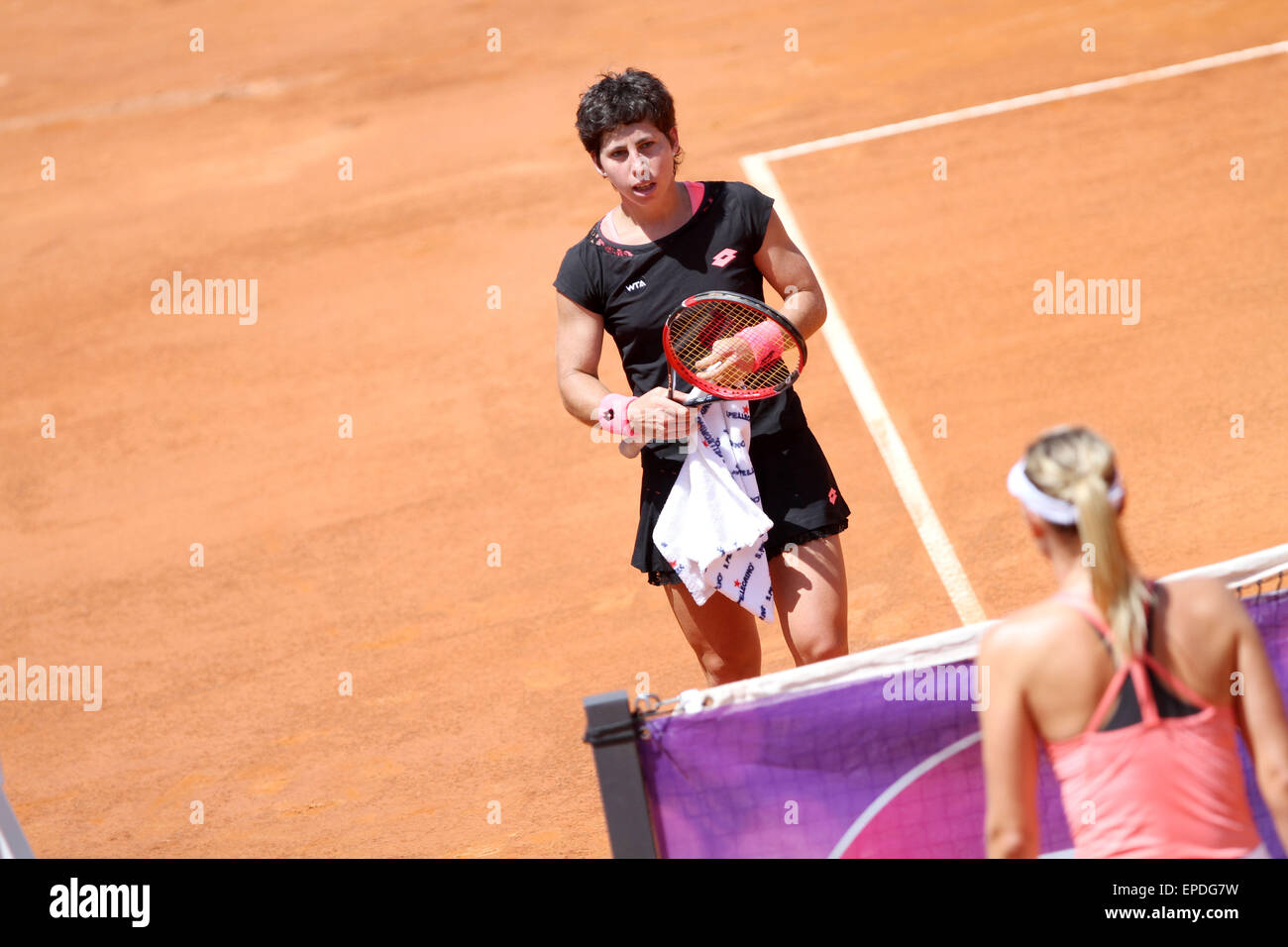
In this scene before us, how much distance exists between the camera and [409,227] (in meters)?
10.7

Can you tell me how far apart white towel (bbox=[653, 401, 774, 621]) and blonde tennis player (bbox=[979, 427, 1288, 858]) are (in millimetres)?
1477

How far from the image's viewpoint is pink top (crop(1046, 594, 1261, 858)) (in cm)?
256

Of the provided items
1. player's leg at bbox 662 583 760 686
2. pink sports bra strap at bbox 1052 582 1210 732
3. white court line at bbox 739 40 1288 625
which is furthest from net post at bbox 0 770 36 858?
white court line at bbox 739 40 1288 625

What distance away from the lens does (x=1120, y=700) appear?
8.43 feet

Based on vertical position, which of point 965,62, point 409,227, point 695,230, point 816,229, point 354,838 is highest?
point 965,62

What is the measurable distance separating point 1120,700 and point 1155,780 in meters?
0.17

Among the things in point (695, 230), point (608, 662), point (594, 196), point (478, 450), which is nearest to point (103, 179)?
point (594, 196)

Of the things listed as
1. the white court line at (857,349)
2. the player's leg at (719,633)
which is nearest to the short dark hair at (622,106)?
the white court line at (857,349)

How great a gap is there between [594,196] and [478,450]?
3.49 metres

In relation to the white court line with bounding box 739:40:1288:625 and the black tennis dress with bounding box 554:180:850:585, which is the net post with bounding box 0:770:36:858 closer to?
the black tennis dress with bounding box 554:180:850:585

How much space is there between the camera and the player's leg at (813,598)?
4.09 metres

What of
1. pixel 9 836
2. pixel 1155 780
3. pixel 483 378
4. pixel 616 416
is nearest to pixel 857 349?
pixel 483 378

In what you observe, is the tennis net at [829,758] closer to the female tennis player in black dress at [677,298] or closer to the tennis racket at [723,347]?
the female tennis player in black dress at [677,298]

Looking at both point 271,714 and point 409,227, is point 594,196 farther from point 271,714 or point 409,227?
point 271,714
